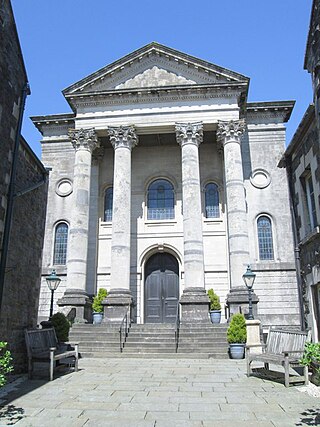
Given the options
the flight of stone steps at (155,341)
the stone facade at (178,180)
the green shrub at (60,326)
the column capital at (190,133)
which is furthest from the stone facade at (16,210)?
the column capital at (190,133)

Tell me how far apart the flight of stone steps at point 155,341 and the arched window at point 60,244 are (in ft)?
19.6

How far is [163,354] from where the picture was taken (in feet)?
42.2

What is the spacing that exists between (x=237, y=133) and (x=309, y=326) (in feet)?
32.1

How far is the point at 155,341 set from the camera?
13.8m

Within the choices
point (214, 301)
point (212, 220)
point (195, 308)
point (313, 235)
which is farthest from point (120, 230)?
point (313, 235)

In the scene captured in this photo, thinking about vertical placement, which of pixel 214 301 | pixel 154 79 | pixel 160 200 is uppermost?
pixel 154 79

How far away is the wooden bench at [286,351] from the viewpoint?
778 centimetres

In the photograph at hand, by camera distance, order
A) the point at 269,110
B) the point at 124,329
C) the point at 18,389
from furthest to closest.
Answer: the point at 269,110 → the point at 124,329 → the point at 18,389

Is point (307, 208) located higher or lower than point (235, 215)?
lower

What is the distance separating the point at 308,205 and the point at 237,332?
501 centimetres

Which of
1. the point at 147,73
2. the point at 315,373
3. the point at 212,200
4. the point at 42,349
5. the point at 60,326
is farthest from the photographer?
the point at 212,200

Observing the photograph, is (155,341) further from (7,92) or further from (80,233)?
(7,92)

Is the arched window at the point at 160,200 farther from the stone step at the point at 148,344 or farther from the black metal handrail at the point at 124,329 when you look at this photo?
the stone step at the point at 148,344

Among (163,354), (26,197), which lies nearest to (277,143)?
(163,354)
